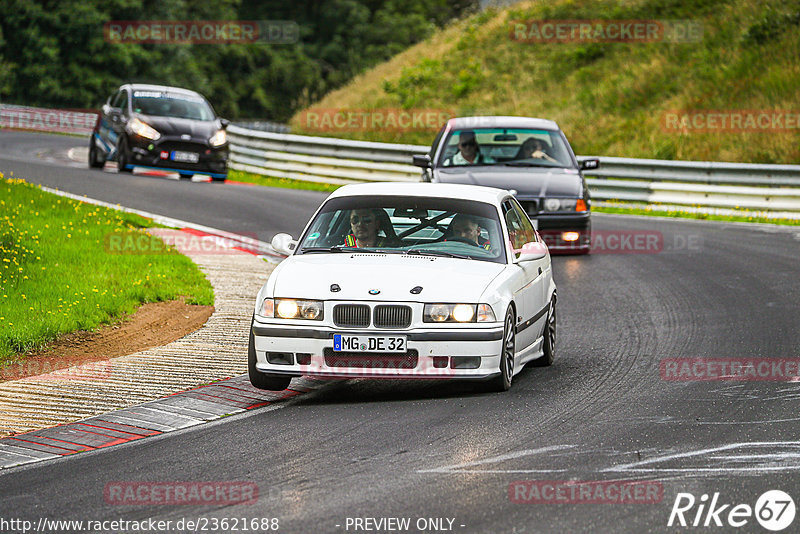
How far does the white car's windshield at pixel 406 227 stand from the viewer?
9.89m

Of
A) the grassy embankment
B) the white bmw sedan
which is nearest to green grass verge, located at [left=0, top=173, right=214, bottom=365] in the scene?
the white bmw sedan

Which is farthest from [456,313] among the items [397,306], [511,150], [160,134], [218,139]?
[218,139]

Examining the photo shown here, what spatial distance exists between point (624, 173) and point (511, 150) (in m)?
7.70

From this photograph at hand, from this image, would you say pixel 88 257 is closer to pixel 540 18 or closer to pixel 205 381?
pixel 205 381

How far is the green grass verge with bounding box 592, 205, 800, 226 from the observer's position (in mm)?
23570

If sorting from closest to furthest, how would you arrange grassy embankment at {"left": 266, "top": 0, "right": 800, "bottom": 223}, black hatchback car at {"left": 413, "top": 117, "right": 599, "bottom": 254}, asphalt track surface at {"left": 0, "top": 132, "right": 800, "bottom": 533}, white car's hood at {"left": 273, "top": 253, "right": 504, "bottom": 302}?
asphalt track surface at {"left": 0, "top": 132, "right": 800, "bottom": 533}, white car's hood at {"left": 273, "top": 253, "right": 504, "bottom": 302}, black hatchback car at {"left": 413, "top": 117, "right": 599, "bottom": 254}, grassy embankment at {"left": 266, "top": 0, "right": 800, "bottom": 223}

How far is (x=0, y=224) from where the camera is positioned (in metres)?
14.6

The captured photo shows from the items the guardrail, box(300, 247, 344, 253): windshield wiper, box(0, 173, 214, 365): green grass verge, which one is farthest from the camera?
the guardrail

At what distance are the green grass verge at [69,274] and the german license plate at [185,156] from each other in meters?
8.21

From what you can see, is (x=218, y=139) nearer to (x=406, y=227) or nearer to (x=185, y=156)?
(x=185, y=156)

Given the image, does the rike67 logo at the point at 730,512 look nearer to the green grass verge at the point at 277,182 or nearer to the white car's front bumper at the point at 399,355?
the white car's front bumper at the point at 399,355

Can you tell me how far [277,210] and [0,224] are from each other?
287 inches

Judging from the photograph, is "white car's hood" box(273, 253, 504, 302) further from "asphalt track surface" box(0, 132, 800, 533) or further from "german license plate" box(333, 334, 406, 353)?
"asphalt track surface" box(0, 132, 800, 533)

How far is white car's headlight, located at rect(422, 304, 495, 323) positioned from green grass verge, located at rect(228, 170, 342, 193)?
18.6 m
